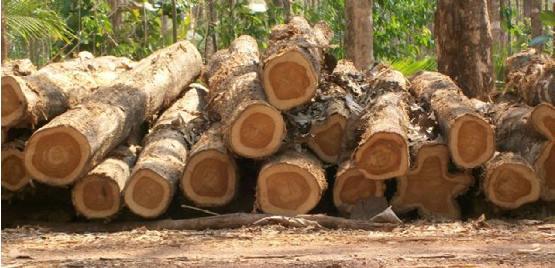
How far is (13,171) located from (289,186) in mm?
2366

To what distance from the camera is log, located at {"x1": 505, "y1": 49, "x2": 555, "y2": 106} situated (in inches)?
289

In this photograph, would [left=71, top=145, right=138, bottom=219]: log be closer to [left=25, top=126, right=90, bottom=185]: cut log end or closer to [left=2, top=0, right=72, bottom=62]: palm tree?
[left=25, top=126, right=90, bottom=185]: cut log end

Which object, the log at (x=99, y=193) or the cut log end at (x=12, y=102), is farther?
the cut log end at (x=12, y=102)

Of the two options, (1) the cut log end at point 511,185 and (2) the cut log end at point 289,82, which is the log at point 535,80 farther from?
(2) the cut log end at point 289,82

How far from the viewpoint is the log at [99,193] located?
22.0ft

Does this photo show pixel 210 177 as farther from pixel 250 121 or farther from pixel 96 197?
pixel 96 197

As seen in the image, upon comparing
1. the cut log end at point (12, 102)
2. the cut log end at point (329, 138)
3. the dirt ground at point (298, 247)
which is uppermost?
the cut log end at point (12, 102)

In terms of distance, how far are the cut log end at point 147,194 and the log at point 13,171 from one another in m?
1.00

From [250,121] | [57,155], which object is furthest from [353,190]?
[57,155]

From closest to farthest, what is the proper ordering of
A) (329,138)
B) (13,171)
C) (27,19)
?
(13,171)
(329,138)
(27,19)

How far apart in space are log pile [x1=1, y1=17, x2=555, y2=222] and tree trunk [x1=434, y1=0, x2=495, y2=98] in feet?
6.52

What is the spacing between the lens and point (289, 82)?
6969 mm

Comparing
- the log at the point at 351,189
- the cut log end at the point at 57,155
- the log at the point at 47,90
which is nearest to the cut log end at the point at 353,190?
the log at the point at 351,189

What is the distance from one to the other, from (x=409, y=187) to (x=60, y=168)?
288 cm
